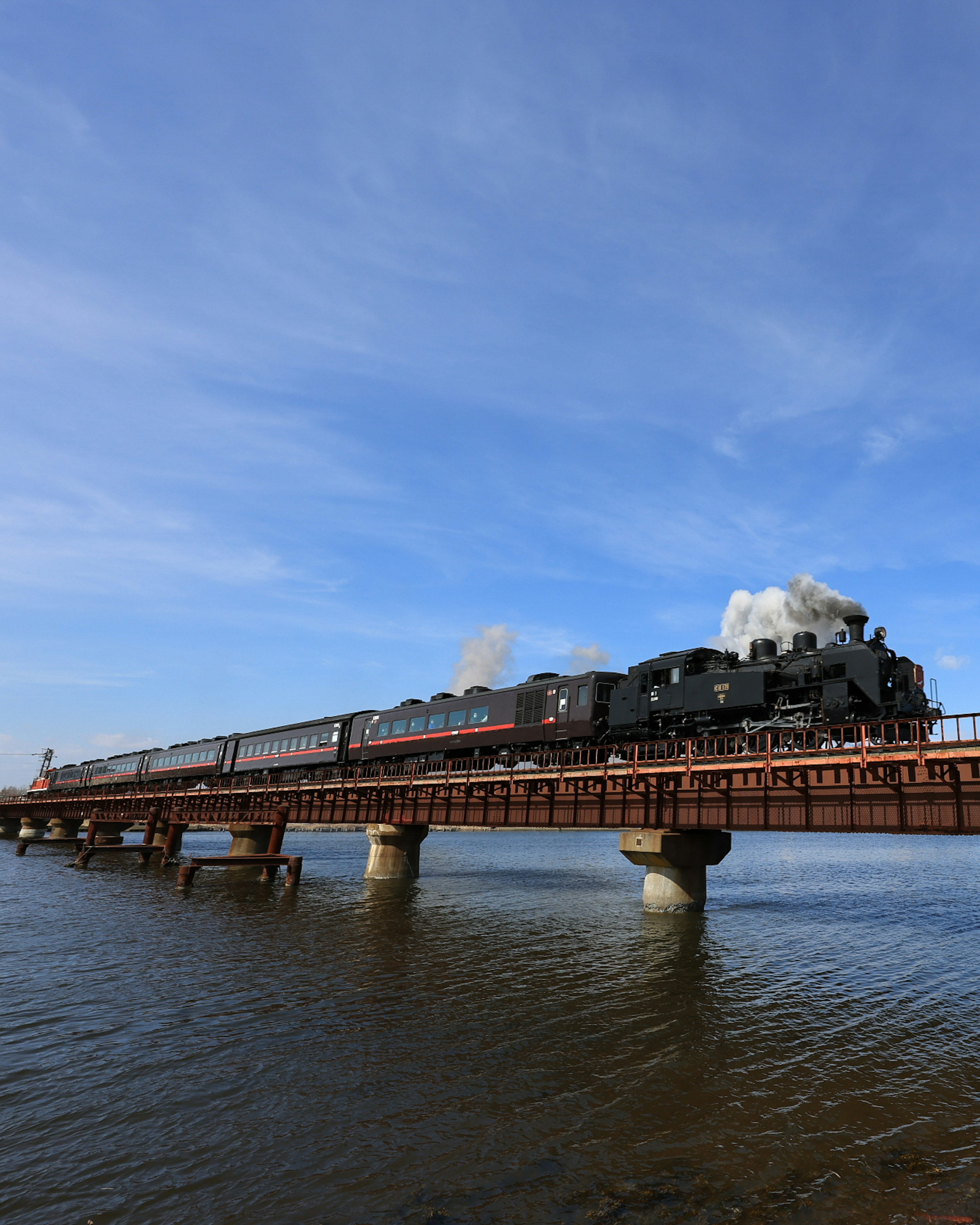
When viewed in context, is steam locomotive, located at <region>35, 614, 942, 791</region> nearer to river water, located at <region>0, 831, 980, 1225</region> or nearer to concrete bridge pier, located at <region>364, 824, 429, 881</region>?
concrete bridge pier, located at <region>364, 824, 429, 881</region>

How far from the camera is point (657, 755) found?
28.4 m

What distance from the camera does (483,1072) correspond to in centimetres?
1263

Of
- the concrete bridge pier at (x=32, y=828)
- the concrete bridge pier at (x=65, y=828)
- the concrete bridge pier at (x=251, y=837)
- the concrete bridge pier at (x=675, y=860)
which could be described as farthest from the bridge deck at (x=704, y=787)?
the concrete bridge pier at (x=32, y=828)

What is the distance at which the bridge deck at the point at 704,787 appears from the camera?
64.7 feet

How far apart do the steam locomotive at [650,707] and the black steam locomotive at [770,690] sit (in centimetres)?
4

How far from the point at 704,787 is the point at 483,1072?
49.3ft

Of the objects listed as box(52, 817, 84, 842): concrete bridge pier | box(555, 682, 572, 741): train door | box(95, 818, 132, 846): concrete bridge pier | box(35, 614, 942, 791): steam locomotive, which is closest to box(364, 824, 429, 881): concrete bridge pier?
box(35, 614, 942, 791): steam locomotive

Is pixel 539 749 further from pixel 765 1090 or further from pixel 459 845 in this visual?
pixel 459 845

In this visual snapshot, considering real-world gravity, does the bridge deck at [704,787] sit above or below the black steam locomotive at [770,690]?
below

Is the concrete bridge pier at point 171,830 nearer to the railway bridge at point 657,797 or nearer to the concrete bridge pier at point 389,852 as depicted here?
the railway bridge at point 657,797

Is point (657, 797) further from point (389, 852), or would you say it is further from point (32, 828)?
point (32, 828)

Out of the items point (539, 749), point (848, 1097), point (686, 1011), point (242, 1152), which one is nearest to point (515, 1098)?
point (242, 1152)

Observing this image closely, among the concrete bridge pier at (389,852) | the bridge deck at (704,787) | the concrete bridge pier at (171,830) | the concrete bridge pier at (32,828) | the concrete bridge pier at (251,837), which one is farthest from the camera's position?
the concrete bridge pier at (32,828)

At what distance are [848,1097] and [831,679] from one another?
1385 cm
